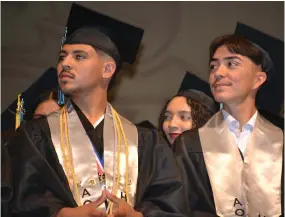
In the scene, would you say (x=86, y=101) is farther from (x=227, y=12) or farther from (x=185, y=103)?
(x=227, y=12)

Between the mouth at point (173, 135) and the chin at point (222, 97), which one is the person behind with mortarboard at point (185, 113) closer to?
the mouth at point (173, 135)

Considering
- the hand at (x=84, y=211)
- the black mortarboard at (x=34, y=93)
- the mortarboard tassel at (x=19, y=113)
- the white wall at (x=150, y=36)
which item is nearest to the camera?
the hand at (x=84, y=211)

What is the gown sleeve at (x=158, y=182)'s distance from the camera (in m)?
2.24

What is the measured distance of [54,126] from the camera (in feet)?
7.80

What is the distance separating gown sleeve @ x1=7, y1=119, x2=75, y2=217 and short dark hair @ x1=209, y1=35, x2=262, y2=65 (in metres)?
0.96

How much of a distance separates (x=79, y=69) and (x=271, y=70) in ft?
3.20

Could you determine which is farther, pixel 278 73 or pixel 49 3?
pixel 49 3

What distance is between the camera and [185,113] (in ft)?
10.1

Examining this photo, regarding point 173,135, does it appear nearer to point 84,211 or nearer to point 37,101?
point 37,101

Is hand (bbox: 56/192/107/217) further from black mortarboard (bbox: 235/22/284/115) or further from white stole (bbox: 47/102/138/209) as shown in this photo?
black mortarboard (bbox: 235/22/284/115)

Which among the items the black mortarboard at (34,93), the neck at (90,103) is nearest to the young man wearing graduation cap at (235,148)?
the neck at (90,103)

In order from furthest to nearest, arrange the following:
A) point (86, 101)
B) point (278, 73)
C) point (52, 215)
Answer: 1. point (278, 73)
2. point (86, 101)
3. point (52, 215)

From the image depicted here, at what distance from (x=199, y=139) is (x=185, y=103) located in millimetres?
646

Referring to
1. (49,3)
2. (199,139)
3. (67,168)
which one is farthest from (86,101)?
(49,3)
